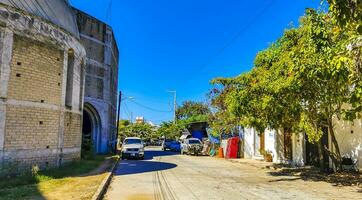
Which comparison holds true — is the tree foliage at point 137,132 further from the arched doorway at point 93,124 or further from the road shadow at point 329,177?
the road shadow at point 329,177

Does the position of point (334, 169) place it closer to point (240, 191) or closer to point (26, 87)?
point (240, 191)

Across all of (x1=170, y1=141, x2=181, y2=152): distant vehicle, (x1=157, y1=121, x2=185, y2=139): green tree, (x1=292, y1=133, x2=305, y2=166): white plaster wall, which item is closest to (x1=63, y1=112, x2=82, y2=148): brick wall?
(x1=292, y1=133, x2=305, y2=166): white plaster wall

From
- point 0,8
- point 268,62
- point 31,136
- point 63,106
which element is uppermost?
point 0,8

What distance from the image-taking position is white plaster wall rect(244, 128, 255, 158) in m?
30.8

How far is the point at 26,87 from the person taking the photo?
16281 mm

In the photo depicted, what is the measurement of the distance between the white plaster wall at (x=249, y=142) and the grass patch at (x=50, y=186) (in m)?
16.9

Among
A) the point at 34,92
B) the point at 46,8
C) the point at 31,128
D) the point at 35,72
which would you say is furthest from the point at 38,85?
the point at 46,8

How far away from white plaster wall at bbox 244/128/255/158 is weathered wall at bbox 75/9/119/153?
15.0 meters

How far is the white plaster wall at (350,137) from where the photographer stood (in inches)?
726

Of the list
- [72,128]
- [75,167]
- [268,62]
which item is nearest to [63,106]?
[72,128]

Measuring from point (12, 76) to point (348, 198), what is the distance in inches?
541

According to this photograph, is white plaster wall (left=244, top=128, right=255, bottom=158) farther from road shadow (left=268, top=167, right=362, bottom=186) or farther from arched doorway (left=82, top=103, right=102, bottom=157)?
arched doorway (left=82, top=103, right=102, bottom=157)

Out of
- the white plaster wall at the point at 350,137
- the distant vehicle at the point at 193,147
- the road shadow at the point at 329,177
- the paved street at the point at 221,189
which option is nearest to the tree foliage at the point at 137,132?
the distant vehicle at the point at 193,147

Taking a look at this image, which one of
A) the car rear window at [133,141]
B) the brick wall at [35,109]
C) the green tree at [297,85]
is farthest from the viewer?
the car rear window at [133,141]
